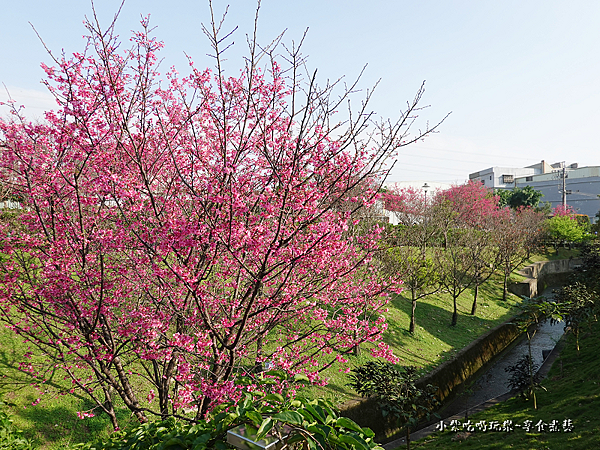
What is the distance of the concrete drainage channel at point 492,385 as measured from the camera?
10.2 metres

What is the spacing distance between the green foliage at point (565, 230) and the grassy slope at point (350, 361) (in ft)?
47.9

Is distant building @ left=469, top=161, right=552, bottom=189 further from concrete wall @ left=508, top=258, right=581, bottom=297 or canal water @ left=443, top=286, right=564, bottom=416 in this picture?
canal water @ left=443, top=286, right=564, bottom=416

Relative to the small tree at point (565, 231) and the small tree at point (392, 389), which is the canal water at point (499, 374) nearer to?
the small tree at point (392, 389)

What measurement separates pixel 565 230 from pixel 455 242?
1904cm

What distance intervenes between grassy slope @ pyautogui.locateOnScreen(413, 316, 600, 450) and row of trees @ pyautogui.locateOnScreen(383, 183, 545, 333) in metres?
4.09

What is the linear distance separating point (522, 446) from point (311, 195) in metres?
7.08

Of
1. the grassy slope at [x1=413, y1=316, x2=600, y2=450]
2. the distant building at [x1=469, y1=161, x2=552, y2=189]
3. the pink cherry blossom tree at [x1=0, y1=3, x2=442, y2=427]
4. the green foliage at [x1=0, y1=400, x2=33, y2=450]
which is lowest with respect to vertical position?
the grassy slope at [x1=413, y1=316, x2=600, y2=450]

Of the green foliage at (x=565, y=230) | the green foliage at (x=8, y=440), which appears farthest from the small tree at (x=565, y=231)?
the green foliage at (x=8, y=440)

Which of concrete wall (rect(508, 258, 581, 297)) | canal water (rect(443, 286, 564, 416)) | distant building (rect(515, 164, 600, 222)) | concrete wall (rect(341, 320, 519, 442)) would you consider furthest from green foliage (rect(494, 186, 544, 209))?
concrete wall (rect(341, 320, 519, 442))

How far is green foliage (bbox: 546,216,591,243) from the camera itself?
3303cm

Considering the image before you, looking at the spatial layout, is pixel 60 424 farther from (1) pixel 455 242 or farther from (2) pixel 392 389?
(1) pixel 455 242

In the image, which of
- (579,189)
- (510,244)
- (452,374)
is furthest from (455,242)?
(579,189)

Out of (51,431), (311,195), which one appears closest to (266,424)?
(311,195)

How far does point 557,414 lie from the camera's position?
27.2 ft
